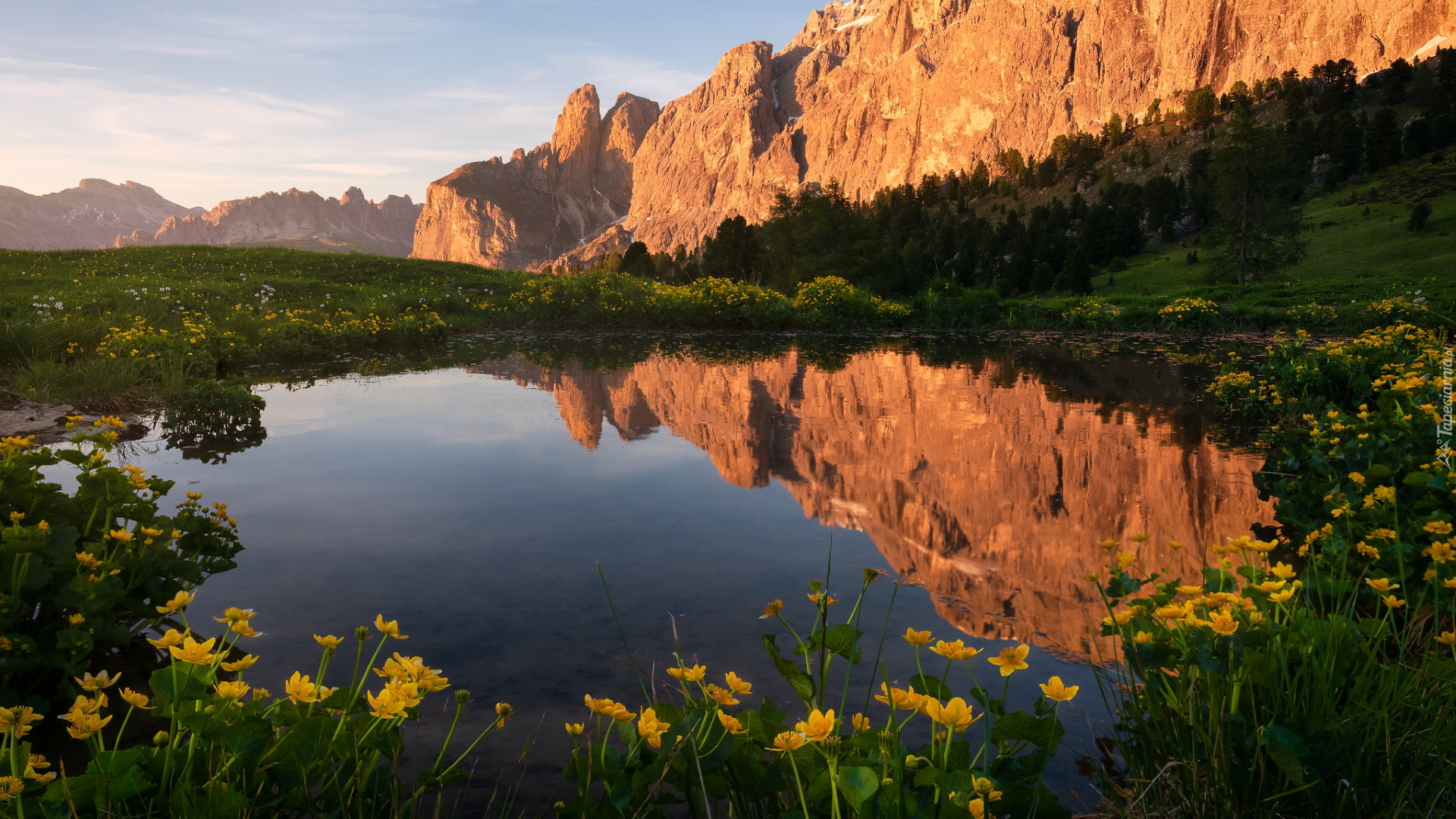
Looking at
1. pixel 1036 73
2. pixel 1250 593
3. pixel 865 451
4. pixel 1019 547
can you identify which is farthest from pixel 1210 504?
pixel 1036 73

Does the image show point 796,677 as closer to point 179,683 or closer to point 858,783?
point 858,783

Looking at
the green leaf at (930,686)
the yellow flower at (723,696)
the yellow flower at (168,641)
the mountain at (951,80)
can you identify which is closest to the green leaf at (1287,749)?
the green leaf at (930,686)

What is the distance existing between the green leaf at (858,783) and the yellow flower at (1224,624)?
0.86 metres

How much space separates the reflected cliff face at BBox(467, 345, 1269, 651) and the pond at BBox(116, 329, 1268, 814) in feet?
0.08

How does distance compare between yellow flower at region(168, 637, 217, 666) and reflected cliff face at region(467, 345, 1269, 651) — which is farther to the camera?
reflected cliff face at region(467, 345, 1269, 651)

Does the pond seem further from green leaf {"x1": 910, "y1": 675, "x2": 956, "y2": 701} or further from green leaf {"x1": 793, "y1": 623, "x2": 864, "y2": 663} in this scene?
green leaf {"x1": 910, "y1": 675, "x2": 956, "y2": 701}

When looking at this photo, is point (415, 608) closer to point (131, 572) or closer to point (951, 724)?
point (131, 572)

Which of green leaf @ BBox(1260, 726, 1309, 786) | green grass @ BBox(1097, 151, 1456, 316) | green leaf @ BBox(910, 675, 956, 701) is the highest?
green grass @ BBox(1097, 151, 1456, 316)

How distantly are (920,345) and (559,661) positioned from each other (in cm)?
1362

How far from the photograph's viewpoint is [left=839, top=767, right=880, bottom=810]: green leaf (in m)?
1.15

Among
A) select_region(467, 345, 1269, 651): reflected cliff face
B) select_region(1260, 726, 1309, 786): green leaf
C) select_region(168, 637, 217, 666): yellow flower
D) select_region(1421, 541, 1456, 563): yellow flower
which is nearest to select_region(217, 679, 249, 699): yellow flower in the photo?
select_region(168, 637, 217, 666): yellow flower

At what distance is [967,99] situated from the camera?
454 ft

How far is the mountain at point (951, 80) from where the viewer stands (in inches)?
4003

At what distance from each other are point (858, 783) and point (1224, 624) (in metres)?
0.90
